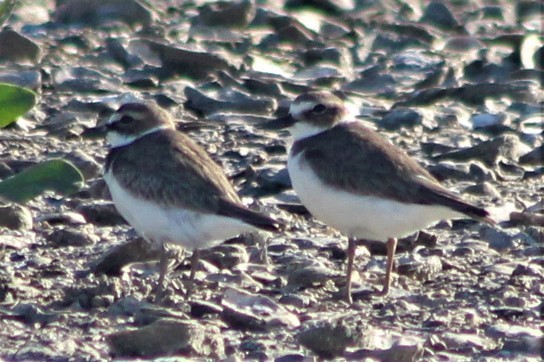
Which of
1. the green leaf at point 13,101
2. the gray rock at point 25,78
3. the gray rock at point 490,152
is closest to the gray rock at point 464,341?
the green leaf at point 13,101

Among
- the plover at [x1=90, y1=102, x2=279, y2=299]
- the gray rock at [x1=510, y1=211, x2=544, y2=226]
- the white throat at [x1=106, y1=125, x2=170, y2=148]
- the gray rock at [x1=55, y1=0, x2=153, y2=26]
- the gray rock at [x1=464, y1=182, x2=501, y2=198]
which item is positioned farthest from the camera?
the gray rock at [x1=55, y1=0, x2=153, y2=26]

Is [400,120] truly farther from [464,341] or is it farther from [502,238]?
[464,341]

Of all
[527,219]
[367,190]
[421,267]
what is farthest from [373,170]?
[527,219]

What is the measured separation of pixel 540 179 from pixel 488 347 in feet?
11.7

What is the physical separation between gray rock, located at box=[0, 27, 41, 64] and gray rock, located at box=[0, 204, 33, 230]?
3825mm

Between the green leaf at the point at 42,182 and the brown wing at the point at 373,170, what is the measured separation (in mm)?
1332

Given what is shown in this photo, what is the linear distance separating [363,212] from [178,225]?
1016mm

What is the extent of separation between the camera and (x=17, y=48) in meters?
11.7

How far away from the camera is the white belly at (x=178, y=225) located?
22.4 feet

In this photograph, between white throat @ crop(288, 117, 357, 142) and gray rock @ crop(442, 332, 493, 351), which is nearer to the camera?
gray rock @ crop(442, 332, 493, 351)

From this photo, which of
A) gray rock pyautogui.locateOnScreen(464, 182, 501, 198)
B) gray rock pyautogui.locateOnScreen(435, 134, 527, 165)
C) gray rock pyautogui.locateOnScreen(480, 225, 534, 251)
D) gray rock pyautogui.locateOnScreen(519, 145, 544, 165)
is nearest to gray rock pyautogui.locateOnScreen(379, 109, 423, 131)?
gray rock pyautogui.locateOnScreen(435, 134, 527, 165)

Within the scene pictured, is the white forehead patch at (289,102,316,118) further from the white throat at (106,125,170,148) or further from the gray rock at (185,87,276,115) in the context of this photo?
the gray rock at (185,87,276,115)

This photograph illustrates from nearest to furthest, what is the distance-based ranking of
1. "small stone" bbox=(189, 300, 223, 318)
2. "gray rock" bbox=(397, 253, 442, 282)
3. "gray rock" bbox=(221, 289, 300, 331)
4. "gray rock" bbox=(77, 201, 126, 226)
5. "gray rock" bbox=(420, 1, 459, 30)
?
1. "gray rock" bbox=(221, 289, 300, 331)
2. "small stone" bbox=(189, 300, 223, 318)
3. "gray rock" bbox=(397, 253, 442, 282)
4. "gray rock" bbox=(77, 201, 126, 226)
5. "gray rock" bbox=(420, 1, 459, 30)

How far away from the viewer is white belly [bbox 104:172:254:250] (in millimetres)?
6832
